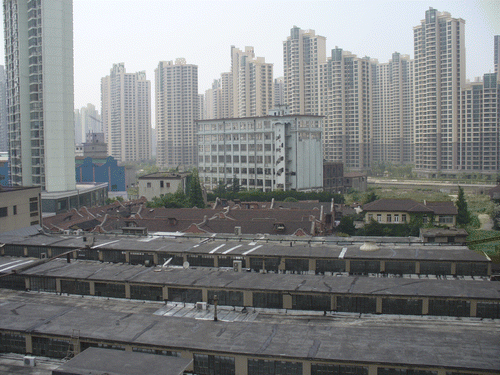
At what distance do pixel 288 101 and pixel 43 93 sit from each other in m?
72.1

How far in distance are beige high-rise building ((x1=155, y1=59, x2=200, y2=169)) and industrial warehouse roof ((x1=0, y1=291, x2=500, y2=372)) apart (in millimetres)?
131589

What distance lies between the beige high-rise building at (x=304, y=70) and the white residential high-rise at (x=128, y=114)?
69210 mm

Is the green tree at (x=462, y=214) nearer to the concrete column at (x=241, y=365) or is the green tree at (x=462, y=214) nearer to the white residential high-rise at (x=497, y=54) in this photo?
the concrete column at (x=241, y=365)

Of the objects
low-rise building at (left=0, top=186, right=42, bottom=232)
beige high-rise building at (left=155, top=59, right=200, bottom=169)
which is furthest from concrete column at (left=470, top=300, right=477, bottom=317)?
beige high-rise building at (left=155, top=59, right=200, bottom=169)

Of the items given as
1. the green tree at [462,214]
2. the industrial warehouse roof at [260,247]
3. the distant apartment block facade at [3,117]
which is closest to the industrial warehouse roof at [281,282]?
the industrial warehouse roof at [260,247]

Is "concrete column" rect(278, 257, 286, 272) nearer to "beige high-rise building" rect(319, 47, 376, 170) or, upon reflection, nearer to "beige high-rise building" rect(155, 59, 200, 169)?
"beige high-rise building" rect(319, 47, 376, 170)

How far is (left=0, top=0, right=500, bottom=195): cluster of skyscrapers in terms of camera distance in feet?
180

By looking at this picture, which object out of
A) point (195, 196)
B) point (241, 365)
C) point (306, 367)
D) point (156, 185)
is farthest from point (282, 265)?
point (156, 185)

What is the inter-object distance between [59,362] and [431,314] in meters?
12.3

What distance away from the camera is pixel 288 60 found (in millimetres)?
118500

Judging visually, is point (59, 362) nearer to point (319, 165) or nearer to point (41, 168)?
point (41, 168)

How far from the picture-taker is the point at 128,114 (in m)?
166

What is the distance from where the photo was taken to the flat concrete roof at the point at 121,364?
11883 mm

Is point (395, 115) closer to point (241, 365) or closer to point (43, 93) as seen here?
point (43, 93)
